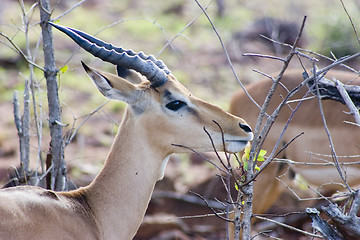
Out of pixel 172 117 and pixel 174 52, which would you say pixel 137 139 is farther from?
pixel 174 52

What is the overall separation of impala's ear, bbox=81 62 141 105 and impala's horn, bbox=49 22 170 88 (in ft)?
0.36

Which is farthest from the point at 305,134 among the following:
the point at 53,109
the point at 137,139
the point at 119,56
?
the point at 119,56

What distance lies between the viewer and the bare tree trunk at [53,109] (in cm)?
438

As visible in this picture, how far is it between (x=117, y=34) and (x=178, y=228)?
25.8ft

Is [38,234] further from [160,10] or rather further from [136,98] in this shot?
[160,10]

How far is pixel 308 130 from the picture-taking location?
6340 millimetres

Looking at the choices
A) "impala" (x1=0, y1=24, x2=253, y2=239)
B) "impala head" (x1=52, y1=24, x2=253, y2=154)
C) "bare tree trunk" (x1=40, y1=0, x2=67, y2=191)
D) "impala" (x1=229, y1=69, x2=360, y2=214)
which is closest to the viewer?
"impala" (x1=0, y1=24, x2=253, y2=239)

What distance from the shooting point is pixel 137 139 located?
3992 mm

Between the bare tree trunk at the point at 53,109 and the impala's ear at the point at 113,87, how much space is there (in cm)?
74

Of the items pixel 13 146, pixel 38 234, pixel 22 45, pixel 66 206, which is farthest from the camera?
pixel 22 45

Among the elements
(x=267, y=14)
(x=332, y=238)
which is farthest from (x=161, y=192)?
(x=267, y=14)

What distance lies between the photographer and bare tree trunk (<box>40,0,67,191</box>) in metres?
4.38

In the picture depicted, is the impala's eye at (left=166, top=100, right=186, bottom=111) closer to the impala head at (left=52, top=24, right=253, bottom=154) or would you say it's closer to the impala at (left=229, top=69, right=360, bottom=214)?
the impala head at (left=52, top=24, right=253, bottom=154)

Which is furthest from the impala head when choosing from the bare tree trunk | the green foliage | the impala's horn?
the bare tree trunk
